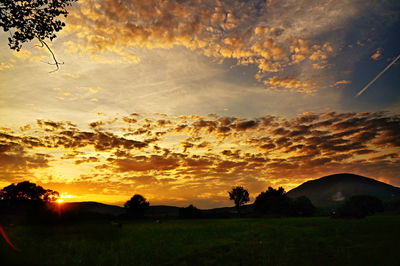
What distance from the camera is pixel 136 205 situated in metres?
133

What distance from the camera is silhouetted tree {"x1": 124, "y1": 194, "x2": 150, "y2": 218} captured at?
13275 centimetres

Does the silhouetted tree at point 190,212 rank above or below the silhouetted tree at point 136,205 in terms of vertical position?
below

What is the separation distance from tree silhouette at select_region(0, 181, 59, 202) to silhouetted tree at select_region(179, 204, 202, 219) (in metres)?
57.4

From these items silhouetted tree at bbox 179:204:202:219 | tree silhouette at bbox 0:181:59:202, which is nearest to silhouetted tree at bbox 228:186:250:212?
silhouetted tree at bbox 179:204:202:219

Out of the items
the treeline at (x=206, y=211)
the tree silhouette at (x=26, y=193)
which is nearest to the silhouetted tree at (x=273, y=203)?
the treeline at (x=206, y=211)

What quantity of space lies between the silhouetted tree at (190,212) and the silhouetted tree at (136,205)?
1198 inches

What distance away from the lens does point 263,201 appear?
136m

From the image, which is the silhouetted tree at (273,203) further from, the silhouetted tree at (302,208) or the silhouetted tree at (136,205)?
the silhouetted tree at (136,205)

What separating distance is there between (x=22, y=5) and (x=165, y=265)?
1970cm

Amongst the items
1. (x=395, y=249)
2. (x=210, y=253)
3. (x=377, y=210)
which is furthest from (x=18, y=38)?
(x=377, y=210)

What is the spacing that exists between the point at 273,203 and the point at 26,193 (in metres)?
108

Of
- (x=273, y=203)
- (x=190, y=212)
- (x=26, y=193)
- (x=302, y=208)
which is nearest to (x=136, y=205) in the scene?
(x=190, y=212)

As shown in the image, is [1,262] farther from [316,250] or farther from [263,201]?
[263,201]

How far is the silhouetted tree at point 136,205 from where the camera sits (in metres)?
133
